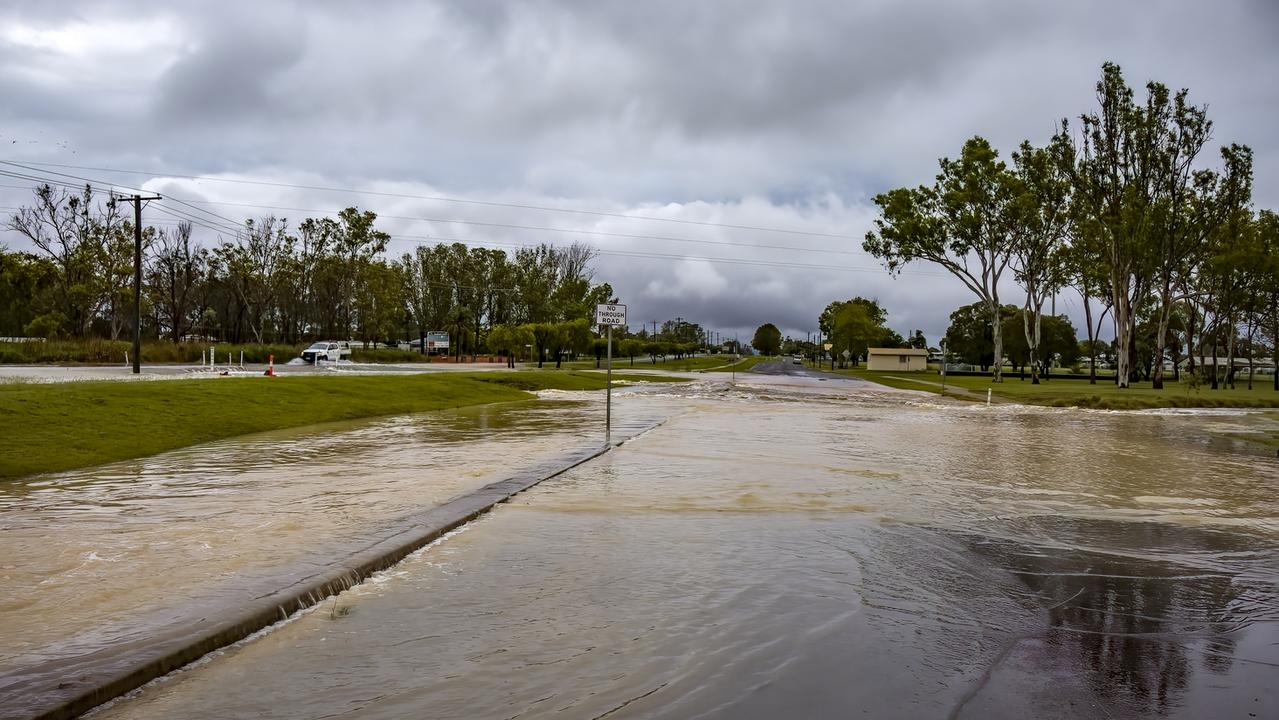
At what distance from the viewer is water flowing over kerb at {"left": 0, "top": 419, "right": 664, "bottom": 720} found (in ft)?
13.8

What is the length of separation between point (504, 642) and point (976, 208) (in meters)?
55.8

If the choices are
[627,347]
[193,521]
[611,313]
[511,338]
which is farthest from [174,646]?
[627,347]

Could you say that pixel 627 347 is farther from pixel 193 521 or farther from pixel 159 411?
pixel 193 521

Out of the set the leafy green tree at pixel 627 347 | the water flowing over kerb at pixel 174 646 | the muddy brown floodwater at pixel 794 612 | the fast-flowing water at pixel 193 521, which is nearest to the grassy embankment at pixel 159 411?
the fast-flowing water at pixel 193 521

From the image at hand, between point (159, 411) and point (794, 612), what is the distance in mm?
17212

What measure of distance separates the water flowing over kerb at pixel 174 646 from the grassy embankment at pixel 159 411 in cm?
Result: 836

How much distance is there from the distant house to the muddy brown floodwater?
108 meters

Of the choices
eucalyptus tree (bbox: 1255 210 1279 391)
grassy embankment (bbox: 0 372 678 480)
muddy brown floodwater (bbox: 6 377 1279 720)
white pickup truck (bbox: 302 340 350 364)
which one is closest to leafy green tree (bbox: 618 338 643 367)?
white pickup truck (bbox: 302 340 350 364)

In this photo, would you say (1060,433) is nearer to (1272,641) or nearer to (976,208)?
(1272,641)

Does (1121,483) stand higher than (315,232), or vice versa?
(315,232)

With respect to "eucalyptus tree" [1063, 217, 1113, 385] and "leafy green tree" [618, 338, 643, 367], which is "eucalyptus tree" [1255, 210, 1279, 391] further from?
"leafy green tree" [618, 338, 643, 367]

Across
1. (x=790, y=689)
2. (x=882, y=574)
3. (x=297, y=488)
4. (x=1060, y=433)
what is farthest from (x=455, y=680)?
(x=1060, y=433)

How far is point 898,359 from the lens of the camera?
119 metres

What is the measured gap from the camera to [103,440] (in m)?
15.2
